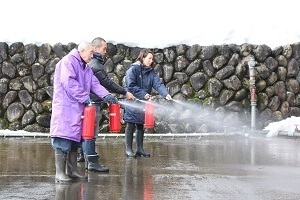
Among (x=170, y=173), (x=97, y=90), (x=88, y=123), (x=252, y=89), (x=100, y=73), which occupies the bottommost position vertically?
(x=170, y=173)

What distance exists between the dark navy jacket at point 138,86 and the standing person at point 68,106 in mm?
2434

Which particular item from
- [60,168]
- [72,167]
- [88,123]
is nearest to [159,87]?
[72,167]

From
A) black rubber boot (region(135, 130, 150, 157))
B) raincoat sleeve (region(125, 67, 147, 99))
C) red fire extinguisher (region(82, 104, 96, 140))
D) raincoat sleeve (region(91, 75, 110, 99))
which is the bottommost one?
black rubber boot (region(135, 130, 150, 157))

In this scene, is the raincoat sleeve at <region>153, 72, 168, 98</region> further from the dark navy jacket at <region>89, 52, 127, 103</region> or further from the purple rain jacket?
the purple rain jacket

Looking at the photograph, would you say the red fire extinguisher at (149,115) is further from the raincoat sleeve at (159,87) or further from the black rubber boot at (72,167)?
the black rubber boot at (72,167)

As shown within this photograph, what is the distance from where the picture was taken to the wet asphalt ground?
6.33 m

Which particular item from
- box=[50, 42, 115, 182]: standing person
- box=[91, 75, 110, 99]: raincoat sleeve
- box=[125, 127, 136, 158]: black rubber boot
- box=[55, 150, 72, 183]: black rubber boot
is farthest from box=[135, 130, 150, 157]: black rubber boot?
box=[55, 150, 72, 183]: black rubber boot

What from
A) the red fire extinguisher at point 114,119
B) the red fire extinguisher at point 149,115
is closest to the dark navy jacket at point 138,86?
the red fire extinguisher at point 149,115

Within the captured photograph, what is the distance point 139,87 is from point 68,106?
287 cm

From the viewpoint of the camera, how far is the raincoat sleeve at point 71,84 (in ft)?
22.4

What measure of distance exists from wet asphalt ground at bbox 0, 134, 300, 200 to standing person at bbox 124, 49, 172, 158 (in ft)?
1.06

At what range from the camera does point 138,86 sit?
966 cm

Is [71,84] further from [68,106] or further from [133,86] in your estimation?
[133,86]

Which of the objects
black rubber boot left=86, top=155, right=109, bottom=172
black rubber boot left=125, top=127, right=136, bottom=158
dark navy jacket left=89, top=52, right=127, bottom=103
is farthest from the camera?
black rubber boot left=125, top=127, right=136, bottom=158
